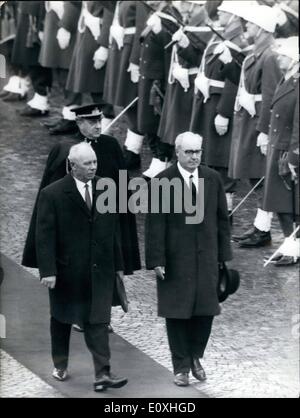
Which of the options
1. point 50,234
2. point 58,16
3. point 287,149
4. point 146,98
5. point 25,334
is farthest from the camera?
point 58,16

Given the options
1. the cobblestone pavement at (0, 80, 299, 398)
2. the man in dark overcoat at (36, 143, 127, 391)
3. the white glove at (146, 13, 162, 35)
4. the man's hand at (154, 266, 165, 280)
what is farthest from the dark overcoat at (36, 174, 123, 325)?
the white glove at (146, 13, 162, 35)

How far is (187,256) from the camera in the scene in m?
10.4

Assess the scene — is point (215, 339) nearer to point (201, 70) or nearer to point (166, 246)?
point (166, 246)

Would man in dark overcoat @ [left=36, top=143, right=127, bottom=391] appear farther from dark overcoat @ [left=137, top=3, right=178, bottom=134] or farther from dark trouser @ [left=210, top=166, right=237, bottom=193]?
dark overcoat @ [left=137, top=3, right=178, bottom=134]

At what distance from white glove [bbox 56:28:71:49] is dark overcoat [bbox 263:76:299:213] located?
16.2 feet

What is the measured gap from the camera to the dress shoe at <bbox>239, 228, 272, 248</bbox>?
13.4 meters

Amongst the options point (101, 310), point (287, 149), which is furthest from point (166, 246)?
point (287, 149)

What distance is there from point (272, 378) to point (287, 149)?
9.03 ft

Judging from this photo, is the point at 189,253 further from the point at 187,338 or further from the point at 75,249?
the point at 75,249

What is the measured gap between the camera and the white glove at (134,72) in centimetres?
1588

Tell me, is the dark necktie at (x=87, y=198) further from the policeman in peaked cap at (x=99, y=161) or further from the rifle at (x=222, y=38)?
the rifle at (x=222, y=38)

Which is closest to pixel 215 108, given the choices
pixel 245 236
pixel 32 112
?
pixel 245 236

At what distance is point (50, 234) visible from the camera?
10148 millimetres

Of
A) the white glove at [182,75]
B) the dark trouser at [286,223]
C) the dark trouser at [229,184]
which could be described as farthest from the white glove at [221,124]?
the dark trouser at [286,223]
